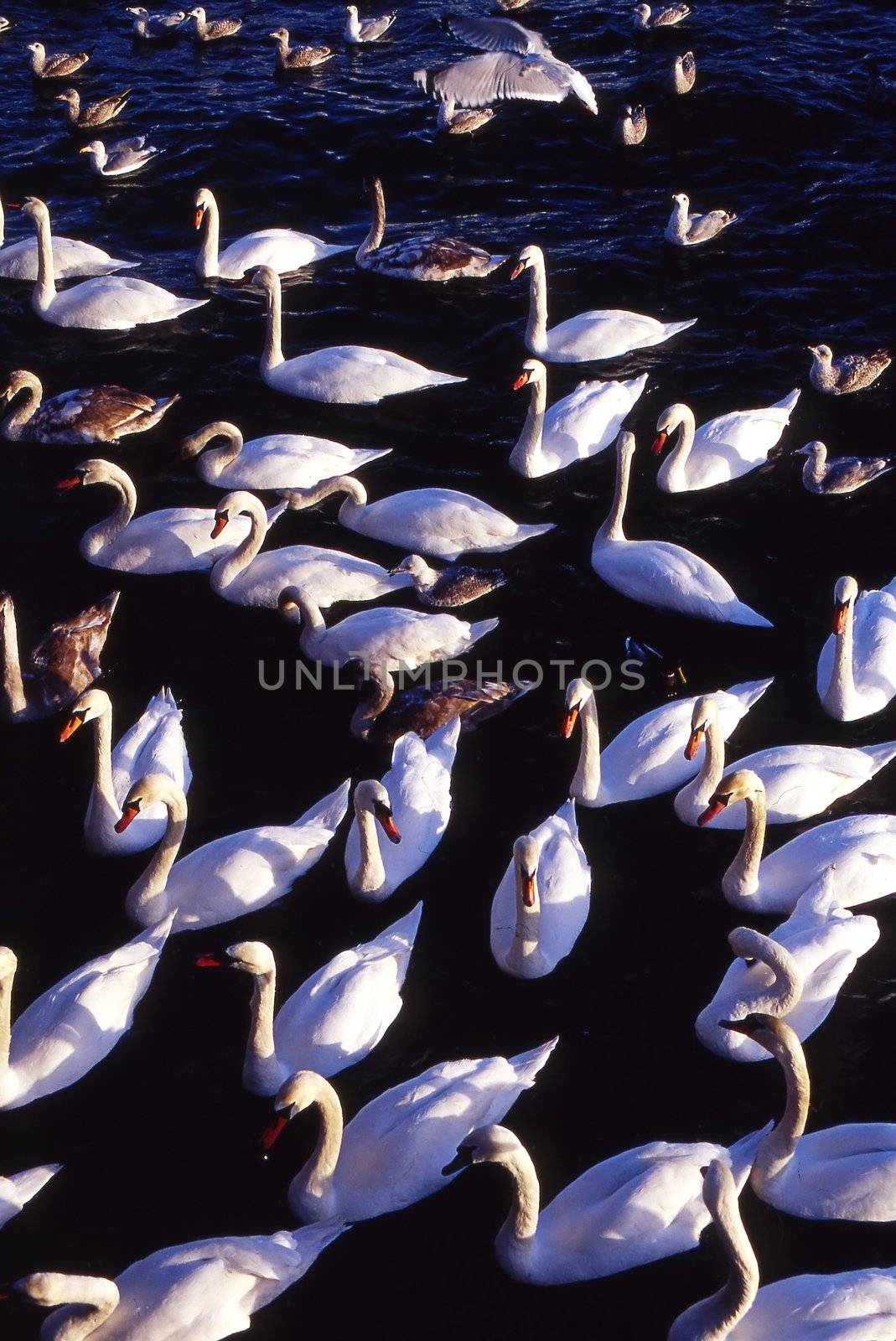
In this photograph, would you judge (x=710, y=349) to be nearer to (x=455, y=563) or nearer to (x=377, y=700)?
(x=455, y=563)

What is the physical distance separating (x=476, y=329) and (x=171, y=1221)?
37.2 ft

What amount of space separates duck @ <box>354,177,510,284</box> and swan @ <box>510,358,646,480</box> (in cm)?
347

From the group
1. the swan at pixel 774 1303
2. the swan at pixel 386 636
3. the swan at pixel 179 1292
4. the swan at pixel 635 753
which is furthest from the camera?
the swan at pixel 386 636

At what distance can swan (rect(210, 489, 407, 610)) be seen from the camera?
12.8m

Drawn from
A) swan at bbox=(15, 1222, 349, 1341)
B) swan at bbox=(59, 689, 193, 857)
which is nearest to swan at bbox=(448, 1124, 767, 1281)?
swan at bbox=(15, 1222, 349, 1341)

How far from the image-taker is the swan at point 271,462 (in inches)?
560

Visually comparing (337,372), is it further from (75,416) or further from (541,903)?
(541,903)

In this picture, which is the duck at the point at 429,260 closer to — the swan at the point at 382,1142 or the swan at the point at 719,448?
the swan at the point at 719,448

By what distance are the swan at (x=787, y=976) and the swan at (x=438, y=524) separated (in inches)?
202

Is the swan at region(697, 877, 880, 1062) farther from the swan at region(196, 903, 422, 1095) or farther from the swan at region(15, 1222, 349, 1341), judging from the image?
the swan at region(15, 1222, 349, 1341)

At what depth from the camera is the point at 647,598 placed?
506 inches

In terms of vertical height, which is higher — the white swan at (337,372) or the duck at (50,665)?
the white swan at (337,372)

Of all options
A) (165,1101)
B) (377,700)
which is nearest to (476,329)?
(377,700)

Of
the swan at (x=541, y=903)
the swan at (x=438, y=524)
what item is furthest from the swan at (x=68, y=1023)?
the swan at (x=438, y=524)
